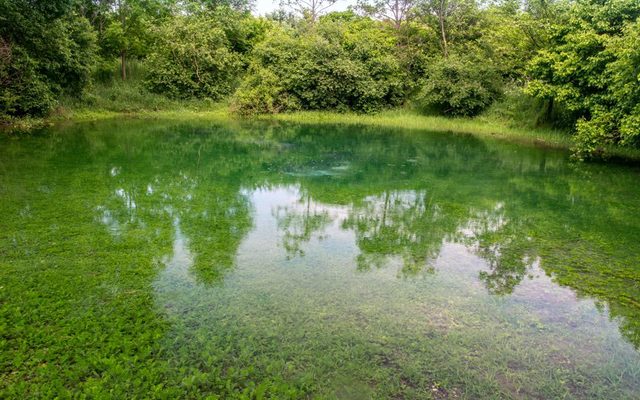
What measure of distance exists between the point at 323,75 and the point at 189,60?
292 inches

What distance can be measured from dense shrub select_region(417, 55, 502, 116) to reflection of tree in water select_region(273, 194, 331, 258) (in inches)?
591

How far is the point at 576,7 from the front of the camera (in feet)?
45.4

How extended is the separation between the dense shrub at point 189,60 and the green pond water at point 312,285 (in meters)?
15.7

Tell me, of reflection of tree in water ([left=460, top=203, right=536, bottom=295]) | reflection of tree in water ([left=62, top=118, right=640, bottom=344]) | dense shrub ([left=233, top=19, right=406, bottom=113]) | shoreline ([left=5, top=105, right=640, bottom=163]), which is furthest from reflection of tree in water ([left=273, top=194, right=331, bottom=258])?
dense shrub ([left=233, top=19, right=406, bottom=113])

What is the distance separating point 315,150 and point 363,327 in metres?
10.9

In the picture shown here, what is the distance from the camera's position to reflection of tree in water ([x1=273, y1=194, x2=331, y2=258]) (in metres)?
6.57

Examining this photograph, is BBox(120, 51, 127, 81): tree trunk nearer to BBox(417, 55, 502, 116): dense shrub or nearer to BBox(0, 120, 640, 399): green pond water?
BBox(417, 55, 502, 116): dense shrub

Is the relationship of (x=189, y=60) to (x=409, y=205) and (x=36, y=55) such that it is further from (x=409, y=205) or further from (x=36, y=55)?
(x=409, y=205)

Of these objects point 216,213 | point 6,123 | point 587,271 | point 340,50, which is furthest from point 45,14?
point 587,271

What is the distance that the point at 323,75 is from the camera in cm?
2489

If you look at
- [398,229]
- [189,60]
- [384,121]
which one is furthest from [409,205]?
[189,60]

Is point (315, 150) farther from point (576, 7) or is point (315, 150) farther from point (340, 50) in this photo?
point (340, 50)

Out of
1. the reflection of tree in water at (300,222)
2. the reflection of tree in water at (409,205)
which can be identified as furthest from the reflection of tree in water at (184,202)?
the reflection of tree in water at (300,222)

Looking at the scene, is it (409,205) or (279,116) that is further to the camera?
(279,116)
